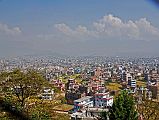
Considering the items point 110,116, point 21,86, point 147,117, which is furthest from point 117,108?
point 147,117

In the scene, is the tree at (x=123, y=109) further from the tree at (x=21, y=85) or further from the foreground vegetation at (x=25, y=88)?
the tree at (x=21, y=85)

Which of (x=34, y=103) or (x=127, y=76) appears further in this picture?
(x=127, y=76)

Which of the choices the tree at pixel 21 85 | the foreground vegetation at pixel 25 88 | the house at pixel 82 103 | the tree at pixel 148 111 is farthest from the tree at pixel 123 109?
the house at pixel 82 103

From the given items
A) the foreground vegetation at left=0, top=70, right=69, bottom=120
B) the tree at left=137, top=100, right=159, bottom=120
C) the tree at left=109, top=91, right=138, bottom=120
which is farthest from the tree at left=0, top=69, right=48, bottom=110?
the tree at left=137, top=100, right=159, bottom=120

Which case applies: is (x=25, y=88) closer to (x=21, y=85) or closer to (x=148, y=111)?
(x=21, y=85)

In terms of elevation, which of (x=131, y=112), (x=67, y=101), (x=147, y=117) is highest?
(x=131, y=112)

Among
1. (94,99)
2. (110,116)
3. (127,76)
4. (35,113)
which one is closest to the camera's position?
(35,113)

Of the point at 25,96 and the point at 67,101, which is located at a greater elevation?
the point at 25,96

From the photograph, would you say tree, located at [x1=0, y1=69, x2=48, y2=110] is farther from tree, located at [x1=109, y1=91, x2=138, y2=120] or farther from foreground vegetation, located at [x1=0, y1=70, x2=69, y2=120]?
tree, located at [x1=109, y1=91, x2=138, y2=120]

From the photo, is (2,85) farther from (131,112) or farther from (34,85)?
(131,112)
